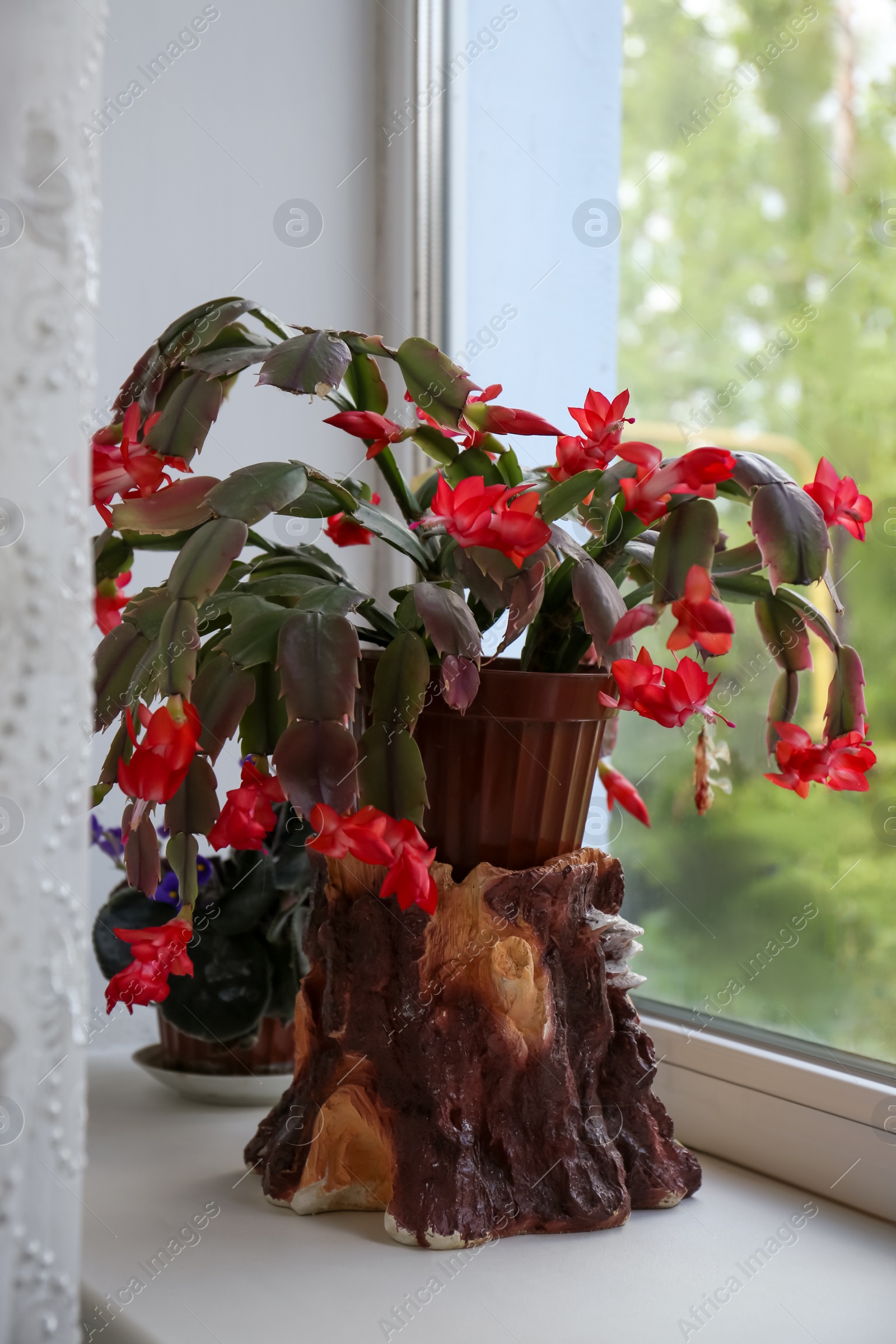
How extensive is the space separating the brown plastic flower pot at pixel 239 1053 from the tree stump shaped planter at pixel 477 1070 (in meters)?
0.24

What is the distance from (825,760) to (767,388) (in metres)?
0.46

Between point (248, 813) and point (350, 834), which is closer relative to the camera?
point (350, 834)

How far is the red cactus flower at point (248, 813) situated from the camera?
31.5 inches

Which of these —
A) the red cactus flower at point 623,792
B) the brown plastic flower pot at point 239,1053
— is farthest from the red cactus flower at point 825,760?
the brown plastic flower pot at point 239,1053

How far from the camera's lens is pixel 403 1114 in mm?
830

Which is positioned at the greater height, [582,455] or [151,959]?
[582,455]

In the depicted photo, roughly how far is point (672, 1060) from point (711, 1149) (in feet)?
0.28

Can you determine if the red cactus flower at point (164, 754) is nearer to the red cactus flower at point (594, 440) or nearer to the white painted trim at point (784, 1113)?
the red cactus flower at point (594, 440)

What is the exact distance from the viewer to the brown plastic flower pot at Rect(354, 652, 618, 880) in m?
0.83

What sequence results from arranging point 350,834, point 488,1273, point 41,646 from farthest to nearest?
point 488,1273, point 350,834, point 41,646

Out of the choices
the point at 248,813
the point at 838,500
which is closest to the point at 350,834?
the point at 248,813

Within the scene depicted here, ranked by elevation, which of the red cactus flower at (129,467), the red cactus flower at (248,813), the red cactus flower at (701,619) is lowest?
the red cactus flower at (248,813)

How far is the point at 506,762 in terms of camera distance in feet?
2.76

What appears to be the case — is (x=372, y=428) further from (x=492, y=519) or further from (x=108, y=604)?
(x=108, y=604)
